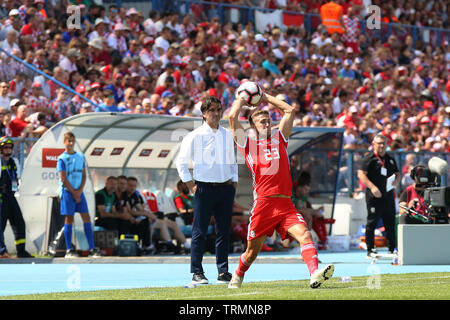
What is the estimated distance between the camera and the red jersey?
11.6 metres

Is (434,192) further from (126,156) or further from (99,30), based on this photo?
(99,30)

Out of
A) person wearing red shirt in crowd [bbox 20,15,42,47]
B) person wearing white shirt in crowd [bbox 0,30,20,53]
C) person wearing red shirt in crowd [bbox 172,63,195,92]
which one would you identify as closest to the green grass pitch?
person wearing white shirt in crowd [bbox 0,30,20,53]

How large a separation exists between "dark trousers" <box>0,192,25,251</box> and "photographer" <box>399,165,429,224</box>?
7.11 m

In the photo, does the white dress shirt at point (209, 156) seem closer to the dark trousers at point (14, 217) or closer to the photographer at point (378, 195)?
the photographer at point (378, 195)

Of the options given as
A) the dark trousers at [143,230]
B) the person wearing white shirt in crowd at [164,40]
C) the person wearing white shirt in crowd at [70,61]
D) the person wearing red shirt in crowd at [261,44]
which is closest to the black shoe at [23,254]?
the dark trousers at [143,230]

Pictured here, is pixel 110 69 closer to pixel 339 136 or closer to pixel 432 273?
pixel 339 136

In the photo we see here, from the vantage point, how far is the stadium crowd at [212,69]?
22391 millimetres

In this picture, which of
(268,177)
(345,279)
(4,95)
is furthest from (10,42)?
(268,177)

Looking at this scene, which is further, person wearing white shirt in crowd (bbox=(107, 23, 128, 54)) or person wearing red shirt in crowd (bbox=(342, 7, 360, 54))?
person wearing red shirt in crowd (bbox=(342, 7, 360, 54))

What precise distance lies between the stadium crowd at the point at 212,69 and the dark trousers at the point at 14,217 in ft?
5.74

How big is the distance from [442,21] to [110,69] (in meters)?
20.8

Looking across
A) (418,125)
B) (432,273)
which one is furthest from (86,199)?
(418,125)

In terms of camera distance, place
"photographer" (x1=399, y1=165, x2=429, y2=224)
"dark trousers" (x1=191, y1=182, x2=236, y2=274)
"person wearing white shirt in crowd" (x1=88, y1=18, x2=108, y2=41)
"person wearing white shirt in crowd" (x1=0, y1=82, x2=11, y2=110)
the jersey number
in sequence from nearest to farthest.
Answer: the jersey number, "dark trousers" (x1=191, y1=182, x2=236, y2=274), "photographer" (x1=399, y1=165, x2=429, y2=224), "person wearing white shirt in crowd" (x1=0, y1=82, x2=11, y2=110), "person wearing white shirt in crowd" (x1=88, y1=18, x2=108, y2=41)

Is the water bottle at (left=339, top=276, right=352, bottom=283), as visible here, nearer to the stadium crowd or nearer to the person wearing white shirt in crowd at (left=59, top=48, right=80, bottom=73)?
the stadium crowd
